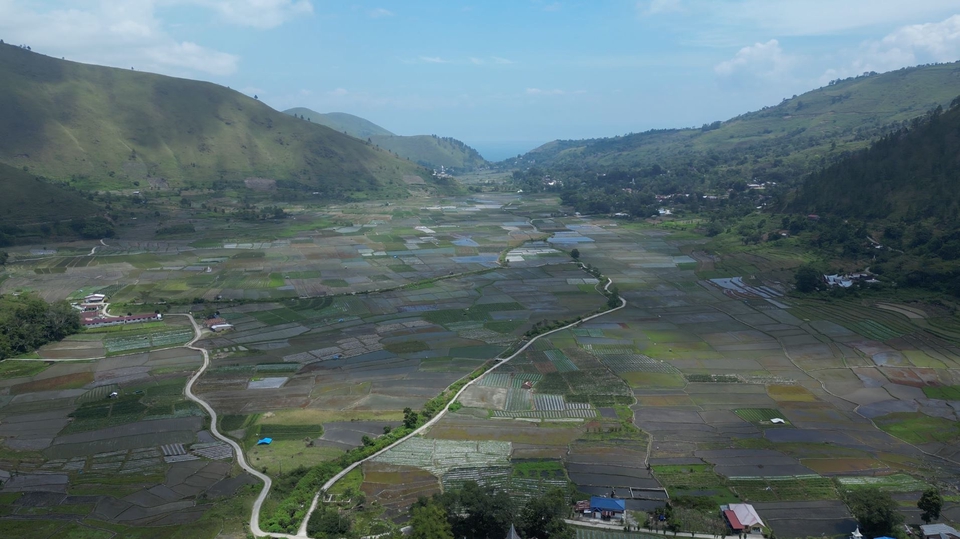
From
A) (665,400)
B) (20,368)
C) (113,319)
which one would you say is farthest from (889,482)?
(113,319)

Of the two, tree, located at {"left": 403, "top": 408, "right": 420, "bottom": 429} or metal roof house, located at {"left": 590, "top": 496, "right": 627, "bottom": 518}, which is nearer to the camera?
metal roof house, located at {"left": 590, "top": 496, "right": 627, "bottom": 518}

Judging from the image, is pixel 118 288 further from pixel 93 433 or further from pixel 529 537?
pixel 529 537

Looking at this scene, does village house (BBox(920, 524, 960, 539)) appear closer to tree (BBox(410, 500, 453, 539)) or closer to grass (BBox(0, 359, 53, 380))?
tree (BBox(410, 500, 453, 539))

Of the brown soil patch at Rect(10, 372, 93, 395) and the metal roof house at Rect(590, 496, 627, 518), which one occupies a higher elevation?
the brown soil patch at Rect(10, 372, 93, 395)

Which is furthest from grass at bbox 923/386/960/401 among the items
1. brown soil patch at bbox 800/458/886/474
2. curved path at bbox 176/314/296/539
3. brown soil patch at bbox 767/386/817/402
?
curved path at bbox 176/314/296/539

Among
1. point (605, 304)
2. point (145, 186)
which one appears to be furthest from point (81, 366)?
point (145, 186)

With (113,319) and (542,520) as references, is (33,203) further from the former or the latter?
(542,520)
